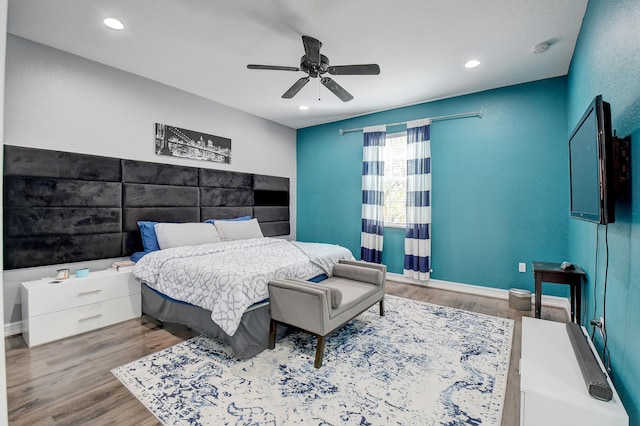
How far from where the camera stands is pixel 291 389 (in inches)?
81.1

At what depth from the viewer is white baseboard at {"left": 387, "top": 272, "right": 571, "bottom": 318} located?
11.6ft

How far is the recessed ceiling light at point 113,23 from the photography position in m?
2.60

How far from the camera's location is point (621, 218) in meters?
1.64


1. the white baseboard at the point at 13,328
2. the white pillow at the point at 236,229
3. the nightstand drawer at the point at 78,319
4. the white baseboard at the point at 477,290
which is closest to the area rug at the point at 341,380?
the nightstand drawer at the point at 78,319

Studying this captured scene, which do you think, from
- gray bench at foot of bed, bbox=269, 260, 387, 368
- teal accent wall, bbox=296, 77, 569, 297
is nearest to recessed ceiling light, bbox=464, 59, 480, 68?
teal accent wall, bbox=296, 77, 569, 297

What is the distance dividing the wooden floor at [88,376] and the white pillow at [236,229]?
135cm

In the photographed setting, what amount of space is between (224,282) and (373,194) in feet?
10.3

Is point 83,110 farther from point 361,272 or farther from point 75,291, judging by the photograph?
point 361,272

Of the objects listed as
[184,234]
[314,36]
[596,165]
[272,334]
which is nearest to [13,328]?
[184,234]

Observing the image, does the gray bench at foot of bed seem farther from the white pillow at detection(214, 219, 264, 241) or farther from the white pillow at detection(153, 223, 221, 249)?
the white pillow at detection(214, 219, 264, 241)

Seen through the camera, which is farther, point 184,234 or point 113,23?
point 184,234

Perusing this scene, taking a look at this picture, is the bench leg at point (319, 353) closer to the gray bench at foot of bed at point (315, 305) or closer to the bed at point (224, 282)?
the gray bench at foot of bed at point (315, 305)

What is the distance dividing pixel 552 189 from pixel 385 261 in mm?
2422

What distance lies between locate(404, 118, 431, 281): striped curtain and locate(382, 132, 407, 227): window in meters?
0.28
